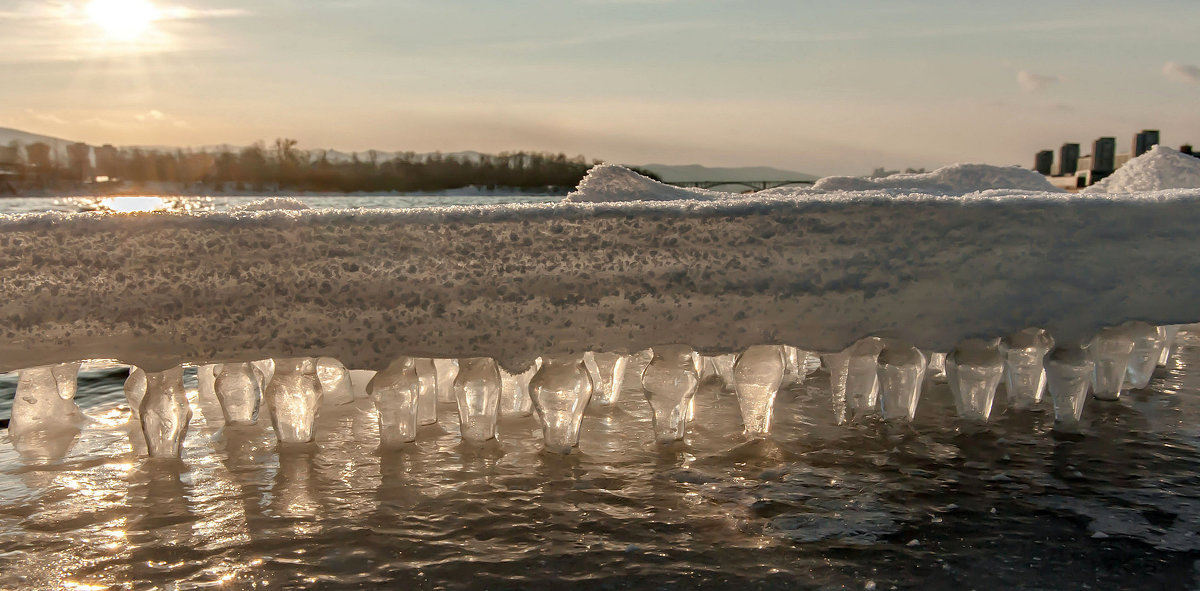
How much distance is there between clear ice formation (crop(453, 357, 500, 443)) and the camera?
2238 mm

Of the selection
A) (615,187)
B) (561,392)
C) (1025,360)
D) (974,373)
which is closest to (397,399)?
(561,392)

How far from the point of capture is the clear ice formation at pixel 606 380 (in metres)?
2.81

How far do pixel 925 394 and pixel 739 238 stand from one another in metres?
1.39

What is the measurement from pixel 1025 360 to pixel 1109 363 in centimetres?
58

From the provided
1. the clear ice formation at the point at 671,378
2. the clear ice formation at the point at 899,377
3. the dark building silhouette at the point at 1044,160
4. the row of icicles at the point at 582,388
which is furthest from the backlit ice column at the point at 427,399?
the dark building silhouette at the point at 1044,160

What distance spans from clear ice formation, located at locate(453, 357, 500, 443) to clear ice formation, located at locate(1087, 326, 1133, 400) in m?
1.85

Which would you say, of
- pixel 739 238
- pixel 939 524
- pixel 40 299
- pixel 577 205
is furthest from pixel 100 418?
pixel 939 524

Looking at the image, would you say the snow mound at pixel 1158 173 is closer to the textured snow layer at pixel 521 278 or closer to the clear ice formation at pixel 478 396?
the textured snow layer at pixel 521 278

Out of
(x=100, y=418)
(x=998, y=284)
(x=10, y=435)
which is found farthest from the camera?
(x=100, y=418)

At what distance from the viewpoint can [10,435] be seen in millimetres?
2641

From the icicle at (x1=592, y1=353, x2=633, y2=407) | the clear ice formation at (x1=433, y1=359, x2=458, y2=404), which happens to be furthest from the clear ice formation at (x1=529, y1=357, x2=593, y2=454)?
the clear ice formation at (x1=433, y1=359, x2=458, y2=404)

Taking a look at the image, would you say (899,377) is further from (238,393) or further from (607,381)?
(238,393)

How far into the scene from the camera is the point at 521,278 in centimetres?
200

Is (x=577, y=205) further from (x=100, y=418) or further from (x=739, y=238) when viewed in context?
(x=100, y=418)
